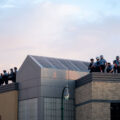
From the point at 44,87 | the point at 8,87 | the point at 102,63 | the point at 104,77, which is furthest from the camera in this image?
the point at 8,87

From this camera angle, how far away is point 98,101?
149 feet

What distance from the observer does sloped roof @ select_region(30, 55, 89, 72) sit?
168ft

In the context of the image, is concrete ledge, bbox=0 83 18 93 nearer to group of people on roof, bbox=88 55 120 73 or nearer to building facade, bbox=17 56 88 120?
building facade, bbox=17 56 88 120

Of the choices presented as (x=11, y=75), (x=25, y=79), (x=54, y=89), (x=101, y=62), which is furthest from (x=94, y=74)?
(x=11, y=75)

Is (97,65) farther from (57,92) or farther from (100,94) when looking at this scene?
(57,92)

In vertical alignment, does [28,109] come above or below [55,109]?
above

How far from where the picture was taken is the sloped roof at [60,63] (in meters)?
51.2

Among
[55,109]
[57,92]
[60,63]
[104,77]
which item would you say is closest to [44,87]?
[57,92]

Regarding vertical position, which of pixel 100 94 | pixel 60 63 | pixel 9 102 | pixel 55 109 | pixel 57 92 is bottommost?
pixel 55 109

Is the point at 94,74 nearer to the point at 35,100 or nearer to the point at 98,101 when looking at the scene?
the point at 98,101

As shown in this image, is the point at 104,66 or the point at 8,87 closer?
the point at 104,66

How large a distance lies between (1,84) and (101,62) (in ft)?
46.3

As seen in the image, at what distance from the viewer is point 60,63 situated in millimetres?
52969

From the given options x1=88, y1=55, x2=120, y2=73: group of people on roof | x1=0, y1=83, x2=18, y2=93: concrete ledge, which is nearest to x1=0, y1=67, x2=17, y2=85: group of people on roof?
x1=0, y1=83, x2=18, y2=93: concrete ledge
